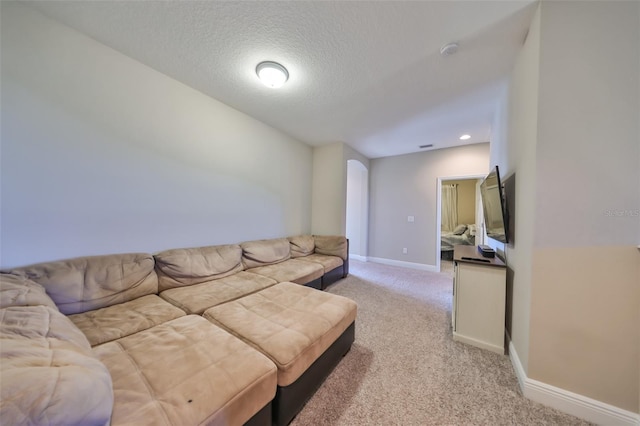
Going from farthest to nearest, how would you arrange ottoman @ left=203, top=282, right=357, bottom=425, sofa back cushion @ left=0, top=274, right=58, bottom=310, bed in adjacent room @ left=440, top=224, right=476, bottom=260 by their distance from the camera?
1. bed in adjacent room @ left=440, top=224, right=476, bottom=260
2. ottoman @ left=203, top=282, right=357, bottom=425
3. sofa back cushion @ left=0, top=274, right=58, bottom=310

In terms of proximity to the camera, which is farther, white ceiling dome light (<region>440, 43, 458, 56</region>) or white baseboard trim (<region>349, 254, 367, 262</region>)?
white baseboard trim (<region>349, 254, 367, 262</region>)

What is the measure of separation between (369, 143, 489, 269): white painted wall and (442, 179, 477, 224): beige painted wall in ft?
11.7

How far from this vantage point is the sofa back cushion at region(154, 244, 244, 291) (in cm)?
206

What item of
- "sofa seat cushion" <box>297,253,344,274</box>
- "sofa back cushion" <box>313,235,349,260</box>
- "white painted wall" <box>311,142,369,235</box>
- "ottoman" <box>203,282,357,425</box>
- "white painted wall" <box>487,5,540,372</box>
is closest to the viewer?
"ottoman" <box>203,282,357,425</box>

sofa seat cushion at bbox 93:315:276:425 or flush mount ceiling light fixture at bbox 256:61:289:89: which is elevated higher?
flush mount ceiling light fixture at bbox 256:61:289:89

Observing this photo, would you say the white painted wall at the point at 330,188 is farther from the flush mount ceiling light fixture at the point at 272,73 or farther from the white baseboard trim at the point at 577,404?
the white baseboard trim at the point at 577,404

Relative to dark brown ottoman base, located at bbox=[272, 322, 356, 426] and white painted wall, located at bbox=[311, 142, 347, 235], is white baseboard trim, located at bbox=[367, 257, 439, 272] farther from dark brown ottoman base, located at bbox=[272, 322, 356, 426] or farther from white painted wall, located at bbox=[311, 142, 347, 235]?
dark brown ottoman base, located at bbox=[272, 322, 356, 426]

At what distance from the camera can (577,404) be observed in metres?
1.28

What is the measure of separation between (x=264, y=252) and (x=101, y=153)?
6.43ft

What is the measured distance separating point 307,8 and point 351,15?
32 cm

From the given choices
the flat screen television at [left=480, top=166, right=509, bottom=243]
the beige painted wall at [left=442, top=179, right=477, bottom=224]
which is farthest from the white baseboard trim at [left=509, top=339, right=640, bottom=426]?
the beige painted wall at [left=442, top=179, right=477, bottom=224]

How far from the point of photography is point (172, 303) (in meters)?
1.79

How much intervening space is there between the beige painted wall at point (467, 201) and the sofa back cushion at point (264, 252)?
257 inches

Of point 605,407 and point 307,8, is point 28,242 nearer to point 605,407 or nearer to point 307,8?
point 307,8
